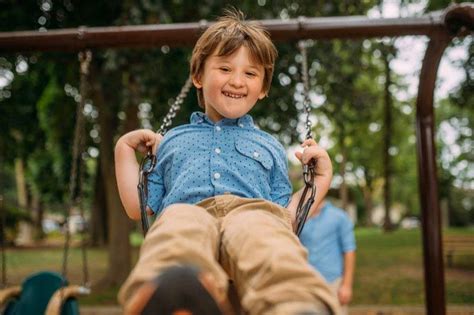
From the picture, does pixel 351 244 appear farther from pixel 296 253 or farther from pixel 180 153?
pixel 296 253

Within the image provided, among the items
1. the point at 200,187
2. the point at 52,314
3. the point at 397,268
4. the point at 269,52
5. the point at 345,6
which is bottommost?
the point at 397,268

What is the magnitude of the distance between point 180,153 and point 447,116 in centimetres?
2287

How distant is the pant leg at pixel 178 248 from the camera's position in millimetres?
1334

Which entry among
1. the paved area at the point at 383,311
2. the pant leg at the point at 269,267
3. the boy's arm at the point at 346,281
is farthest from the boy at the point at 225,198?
the paved area at the point at 383,311

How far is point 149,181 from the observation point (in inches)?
84.4

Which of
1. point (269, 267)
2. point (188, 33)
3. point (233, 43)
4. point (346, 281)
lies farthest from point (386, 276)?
point (269, 267)

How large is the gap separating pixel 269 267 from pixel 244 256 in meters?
0.13

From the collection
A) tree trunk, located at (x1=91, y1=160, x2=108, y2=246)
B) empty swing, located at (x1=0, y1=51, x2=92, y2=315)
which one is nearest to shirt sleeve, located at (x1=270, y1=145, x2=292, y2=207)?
empty swing, located at (x1=0, y1=51, x2=92, y2=315)

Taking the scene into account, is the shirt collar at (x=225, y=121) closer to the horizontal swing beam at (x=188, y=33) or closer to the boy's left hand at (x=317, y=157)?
the boy's left hand at (x=317, y=157)

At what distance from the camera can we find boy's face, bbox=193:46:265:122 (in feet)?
6.62

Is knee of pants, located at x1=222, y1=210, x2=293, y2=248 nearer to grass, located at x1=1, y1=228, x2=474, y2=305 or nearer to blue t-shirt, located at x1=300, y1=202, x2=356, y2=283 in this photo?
blue t-shirt, located at x1=300, y1=202, x2=356, y2=283

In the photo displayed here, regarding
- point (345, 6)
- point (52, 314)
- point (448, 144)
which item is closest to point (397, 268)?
point (345, 6)

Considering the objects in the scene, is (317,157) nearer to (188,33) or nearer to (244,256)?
(244,256)

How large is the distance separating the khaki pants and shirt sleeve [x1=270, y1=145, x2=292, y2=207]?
13.6 inches
